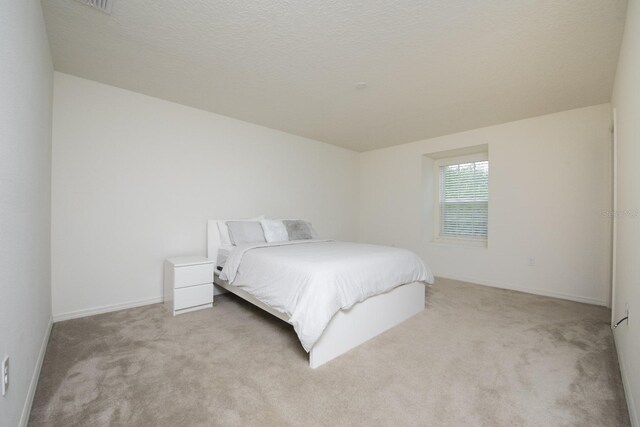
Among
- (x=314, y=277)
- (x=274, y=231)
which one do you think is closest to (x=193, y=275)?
(x=274, y=231)

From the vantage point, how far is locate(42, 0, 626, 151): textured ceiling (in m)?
1.81

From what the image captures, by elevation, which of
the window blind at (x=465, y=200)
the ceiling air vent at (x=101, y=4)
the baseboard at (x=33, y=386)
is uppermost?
the ceiling air vent at (x=101, y=4)

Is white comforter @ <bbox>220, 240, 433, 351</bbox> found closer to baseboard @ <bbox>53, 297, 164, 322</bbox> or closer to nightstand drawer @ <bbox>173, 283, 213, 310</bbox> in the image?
nightstand drawer @ <bbox>173, 283, 213, 310</bbox>

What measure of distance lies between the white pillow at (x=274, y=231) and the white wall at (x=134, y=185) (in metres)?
0.53

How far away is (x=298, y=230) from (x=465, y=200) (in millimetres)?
2789

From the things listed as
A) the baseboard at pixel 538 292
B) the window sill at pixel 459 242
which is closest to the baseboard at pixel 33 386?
the baseboard at pixel 538 292

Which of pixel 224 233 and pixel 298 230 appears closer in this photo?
pixel 224 233

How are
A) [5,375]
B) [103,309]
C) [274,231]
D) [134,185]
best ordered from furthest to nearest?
1. [274,231]
2. [134,185]
3. [103,309]
4. [5,375]

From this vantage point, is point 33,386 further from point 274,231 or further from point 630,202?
point 630,202

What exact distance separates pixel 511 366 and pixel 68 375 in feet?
9.26

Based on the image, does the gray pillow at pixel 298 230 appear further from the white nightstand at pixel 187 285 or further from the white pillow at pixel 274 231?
the white nightstand at pixel 187 285

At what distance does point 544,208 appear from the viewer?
3.59 m

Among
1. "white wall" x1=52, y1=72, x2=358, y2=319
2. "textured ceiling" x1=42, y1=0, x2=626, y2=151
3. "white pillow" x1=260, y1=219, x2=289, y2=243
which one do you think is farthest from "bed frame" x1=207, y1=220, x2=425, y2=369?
"textured ceiling" x1=42, y1=0, x2=626, y2=151

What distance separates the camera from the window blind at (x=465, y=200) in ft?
14.4
